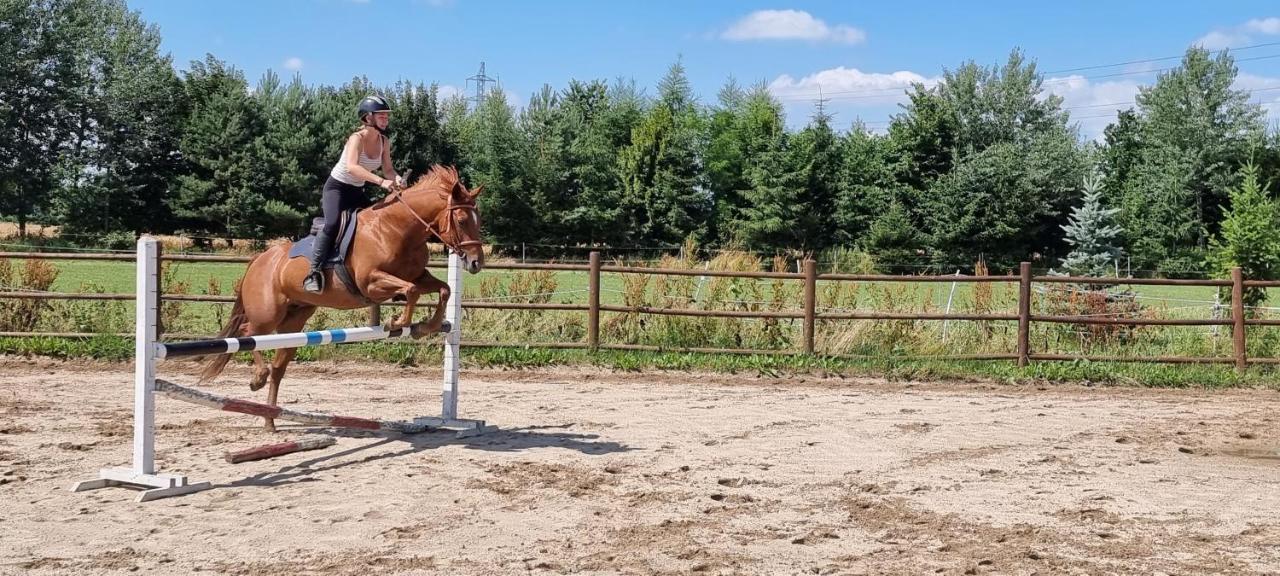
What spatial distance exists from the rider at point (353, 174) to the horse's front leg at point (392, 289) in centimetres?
51

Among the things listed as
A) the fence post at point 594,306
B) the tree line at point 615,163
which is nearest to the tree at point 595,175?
the tree line at point 615,163

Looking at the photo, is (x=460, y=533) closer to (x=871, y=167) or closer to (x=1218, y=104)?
(x=871, y=167)

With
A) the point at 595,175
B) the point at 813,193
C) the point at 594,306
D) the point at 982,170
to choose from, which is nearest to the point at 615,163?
the point at 595,175

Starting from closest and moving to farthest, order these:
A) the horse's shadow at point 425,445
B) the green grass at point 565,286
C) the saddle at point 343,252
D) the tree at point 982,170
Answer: the horse's shadow at point 425,445 < the saddle at point 343,252 < the green grass at point 565,286 < the tree at point 982,170

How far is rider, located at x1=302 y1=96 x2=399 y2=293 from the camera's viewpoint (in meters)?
7.33

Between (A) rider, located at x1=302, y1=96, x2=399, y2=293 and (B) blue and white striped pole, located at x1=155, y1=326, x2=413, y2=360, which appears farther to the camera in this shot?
(A) rider, located at x1=302, y1=96, x2=399, y2=293

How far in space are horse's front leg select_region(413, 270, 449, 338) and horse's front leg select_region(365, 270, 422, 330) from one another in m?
0.13

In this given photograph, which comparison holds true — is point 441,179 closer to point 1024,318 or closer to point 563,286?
point 1024,318

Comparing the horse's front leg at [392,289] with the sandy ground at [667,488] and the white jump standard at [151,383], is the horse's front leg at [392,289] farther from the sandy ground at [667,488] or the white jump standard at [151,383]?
the sandy ground at [667,488]

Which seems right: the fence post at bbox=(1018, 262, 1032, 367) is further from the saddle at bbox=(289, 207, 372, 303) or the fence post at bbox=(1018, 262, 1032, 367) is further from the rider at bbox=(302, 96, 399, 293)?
the saddle at bbox=(289, 207, 372, 303)

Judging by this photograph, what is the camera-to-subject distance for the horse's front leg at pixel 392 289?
23.2ft

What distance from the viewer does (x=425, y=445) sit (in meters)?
7.62

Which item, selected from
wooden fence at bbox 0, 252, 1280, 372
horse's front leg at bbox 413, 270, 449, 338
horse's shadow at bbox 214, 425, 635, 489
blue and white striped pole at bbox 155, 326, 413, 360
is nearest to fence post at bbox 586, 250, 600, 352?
wooden fence at bbox 0, 252, 1280, 372

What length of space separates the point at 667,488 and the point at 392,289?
2.53m
